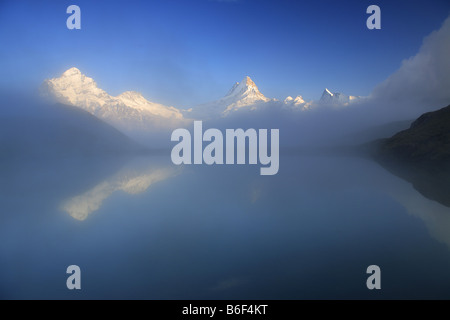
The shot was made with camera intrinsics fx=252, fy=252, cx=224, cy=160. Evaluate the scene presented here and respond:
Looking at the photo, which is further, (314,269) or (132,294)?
(314,269)

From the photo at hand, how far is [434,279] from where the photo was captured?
8758 mm

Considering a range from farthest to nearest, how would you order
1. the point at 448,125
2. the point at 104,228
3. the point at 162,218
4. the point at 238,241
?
the point at 448,125 < the point at 162,218 < the point at 104,228 < the point at 238,241

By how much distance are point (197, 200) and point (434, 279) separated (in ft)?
58.2

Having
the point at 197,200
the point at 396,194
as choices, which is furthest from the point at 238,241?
the point at 396,194

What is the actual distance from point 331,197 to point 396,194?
797cm

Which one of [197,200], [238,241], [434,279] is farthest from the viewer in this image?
[197,200]

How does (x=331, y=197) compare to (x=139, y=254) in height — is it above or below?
above
